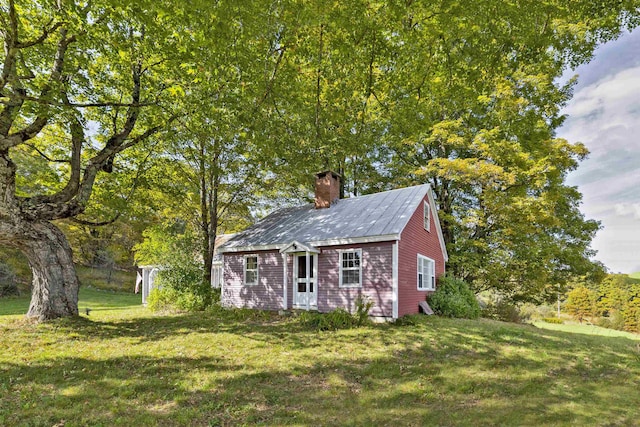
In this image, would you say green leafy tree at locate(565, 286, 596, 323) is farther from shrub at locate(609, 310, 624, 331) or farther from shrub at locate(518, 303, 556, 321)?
shrub at locate(609, 310, 624, 331)

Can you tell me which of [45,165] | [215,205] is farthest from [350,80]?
[45,165]

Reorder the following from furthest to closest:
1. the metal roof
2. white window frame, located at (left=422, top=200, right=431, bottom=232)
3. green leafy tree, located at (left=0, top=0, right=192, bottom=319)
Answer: white window frame, located at (left=422, top=200, right=431, bottom=232)
the metal roof
green leafy tree, located at (left=0, top=0, right=192, bottom=319)

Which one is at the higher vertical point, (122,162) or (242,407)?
(122,162)

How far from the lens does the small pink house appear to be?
12641mm

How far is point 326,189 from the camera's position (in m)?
17.4

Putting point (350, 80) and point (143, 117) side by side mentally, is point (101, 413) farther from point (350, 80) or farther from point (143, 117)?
point (143, 117)

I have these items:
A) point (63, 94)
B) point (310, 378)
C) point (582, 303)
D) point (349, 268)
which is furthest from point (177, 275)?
point (582, 303)

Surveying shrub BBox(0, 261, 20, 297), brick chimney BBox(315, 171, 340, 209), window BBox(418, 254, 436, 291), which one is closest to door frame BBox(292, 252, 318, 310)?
brick chimney BBox(315, 171, 340, 209)

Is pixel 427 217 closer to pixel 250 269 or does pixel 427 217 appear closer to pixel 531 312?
pixel 250 269

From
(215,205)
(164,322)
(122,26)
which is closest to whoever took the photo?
(122,26)

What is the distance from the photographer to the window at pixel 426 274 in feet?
48.4

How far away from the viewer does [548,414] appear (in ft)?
15.6

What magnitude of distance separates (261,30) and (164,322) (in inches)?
403

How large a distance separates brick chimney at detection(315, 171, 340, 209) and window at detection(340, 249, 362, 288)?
4.32 metres
